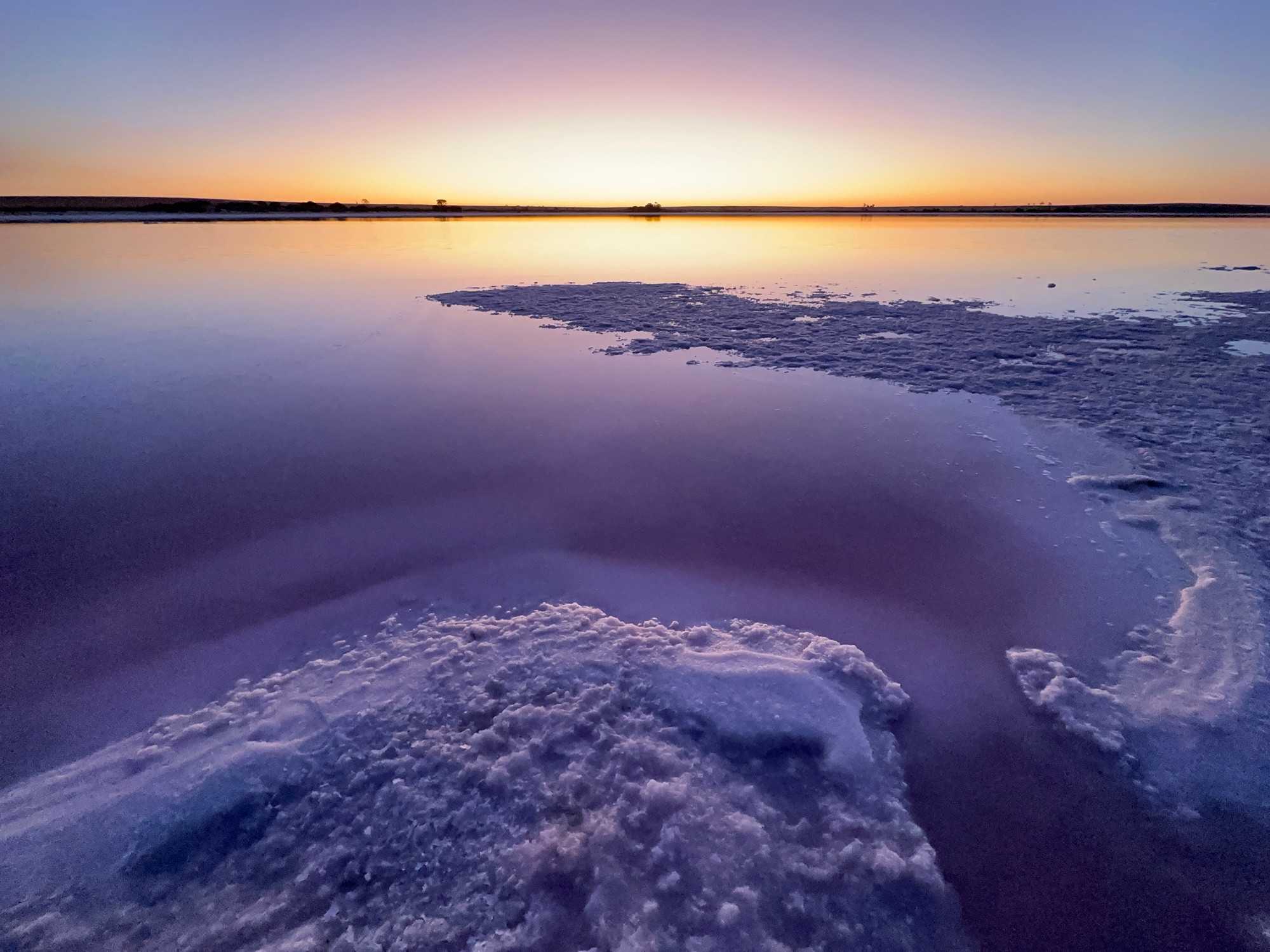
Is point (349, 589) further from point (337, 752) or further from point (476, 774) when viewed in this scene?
point (476, 774)

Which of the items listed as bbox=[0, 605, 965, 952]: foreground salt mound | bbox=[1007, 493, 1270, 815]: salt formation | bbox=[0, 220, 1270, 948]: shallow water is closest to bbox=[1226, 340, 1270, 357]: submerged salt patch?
bbox=[0, 220, 1270, 948]: shallow water

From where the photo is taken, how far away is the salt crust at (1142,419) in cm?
306

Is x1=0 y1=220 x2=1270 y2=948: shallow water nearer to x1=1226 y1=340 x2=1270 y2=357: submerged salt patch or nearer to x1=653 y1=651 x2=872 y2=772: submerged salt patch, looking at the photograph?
x1=653 y1=651 x2=872 y2=772: submerged salt patch

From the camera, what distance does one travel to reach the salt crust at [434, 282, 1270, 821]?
3.06 metres

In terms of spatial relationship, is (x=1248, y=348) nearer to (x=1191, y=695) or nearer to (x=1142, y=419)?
(x=1142, y=419)

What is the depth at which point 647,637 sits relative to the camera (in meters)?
3.74

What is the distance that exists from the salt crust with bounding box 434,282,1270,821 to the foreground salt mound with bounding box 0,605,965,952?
1.36m

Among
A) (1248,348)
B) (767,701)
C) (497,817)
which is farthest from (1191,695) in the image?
(1248,348)

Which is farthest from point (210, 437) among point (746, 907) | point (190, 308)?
point (190, 308)

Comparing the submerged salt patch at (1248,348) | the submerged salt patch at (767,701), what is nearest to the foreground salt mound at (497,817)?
the submerged salt patch at (767,701)

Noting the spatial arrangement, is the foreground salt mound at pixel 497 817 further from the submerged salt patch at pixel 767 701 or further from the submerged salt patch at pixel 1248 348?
the submerged salt patch at pixel 1248 348


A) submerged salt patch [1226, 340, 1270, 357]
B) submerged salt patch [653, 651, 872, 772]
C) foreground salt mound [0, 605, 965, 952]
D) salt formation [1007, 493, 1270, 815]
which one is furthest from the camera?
submerged salt patch [1226, 340, 1270, 357]

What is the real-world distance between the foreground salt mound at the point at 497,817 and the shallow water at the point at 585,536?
34cm

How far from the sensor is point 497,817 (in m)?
2.65
